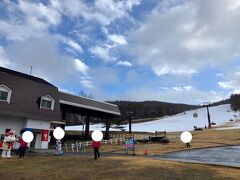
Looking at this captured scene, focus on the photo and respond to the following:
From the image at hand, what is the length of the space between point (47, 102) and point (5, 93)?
6.06m

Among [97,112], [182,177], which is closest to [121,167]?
[182,177]

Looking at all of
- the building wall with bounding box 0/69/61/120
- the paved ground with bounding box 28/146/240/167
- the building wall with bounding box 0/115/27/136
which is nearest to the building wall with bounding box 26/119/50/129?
the building wall with bounding box 0/115/27/136

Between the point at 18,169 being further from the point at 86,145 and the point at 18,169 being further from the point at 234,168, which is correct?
the point at 86,145

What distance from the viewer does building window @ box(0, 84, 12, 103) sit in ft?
117

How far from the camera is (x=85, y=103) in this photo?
169 feet

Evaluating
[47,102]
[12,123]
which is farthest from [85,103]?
[12,123]

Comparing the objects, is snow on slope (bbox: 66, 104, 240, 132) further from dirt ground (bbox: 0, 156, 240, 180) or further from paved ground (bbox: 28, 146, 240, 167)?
dirt ground (bbox: 0, 156, 240, 180)

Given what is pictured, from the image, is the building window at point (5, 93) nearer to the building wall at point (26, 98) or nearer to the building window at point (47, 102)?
the building wall at point (26, 98)

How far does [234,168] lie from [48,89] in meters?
28.7

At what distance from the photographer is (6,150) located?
23828mm

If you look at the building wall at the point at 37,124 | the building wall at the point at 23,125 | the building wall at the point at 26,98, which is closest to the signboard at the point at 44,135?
the building wall at the point at 23,125

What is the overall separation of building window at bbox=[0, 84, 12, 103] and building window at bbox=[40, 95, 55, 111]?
15.3 ft

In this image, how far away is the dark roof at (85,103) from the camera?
48156 millimetres

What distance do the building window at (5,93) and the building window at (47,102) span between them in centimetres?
466
